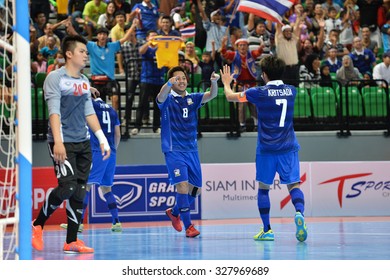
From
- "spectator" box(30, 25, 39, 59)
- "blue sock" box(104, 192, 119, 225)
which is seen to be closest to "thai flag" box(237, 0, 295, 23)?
"spectator" box(30, 25, 39, 59)

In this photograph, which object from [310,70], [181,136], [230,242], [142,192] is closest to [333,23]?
[310,70]

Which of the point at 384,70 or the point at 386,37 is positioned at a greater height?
the point at 386,37

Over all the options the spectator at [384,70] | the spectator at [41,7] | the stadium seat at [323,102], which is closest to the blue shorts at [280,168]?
the stadium seat at [323,102]

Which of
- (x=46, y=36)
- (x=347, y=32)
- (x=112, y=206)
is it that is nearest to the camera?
(x=112, y=206)

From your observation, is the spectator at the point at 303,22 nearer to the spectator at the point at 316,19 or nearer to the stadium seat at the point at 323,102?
the spectator at the point at 316,19

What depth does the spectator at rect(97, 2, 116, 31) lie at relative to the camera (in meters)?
22.4

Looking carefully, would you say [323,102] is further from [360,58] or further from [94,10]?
[94,10]

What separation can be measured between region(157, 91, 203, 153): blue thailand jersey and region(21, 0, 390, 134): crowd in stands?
514 centimetres

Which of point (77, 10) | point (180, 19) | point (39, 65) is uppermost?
point (77, 10)

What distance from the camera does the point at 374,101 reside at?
20.6 metres

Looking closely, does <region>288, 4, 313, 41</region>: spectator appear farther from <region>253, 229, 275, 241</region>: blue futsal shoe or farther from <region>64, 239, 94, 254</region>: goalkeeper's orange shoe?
<region>64, 239, 94, 254</region>: goalkeeper's orange shoe

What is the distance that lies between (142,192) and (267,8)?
524 centimetres

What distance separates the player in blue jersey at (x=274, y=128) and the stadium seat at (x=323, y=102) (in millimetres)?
8117
